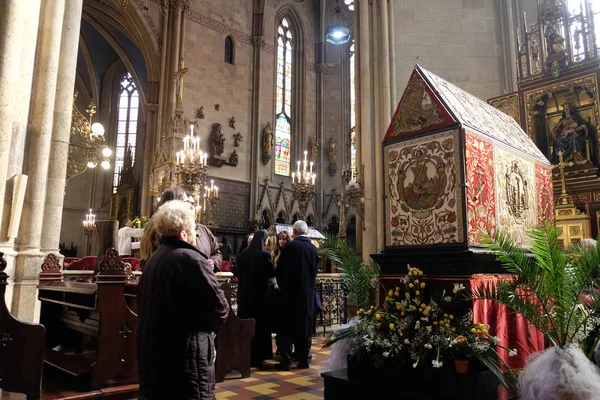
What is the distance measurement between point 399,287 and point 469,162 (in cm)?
111

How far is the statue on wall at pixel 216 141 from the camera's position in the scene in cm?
1652

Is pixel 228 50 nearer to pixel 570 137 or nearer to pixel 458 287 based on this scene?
A: pixel 570 137

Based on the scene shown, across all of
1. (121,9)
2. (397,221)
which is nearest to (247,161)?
(121,9)

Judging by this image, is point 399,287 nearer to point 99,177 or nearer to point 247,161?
point 247,161

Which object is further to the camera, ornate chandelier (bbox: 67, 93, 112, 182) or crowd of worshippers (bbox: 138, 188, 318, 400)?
ornate chandelier (bbox: 67, 93, 112, 182)

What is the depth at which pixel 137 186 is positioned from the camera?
19.5m

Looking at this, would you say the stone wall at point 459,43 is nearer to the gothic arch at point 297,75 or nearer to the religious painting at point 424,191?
the religious painting at point 424,191

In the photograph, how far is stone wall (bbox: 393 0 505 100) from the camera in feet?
35.6

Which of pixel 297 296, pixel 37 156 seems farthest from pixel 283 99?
pixel 297 296

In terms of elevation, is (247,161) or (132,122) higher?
(132,122)

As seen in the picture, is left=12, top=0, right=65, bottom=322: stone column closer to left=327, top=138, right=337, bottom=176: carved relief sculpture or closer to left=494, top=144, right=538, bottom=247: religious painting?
left=494, top=144, right=538, bottom=247: religious painting

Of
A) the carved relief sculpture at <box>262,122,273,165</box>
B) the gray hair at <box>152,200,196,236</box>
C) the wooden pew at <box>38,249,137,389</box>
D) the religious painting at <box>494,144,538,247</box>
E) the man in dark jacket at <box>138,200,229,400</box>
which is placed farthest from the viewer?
the carved relief sculpture at <box>262,122,273,165</box>

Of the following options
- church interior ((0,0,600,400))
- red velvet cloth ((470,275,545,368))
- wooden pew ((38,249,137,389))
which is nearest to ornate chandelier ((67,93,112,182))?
church interior ((0,0,600,400))

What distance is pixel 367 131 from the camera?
10781mm
